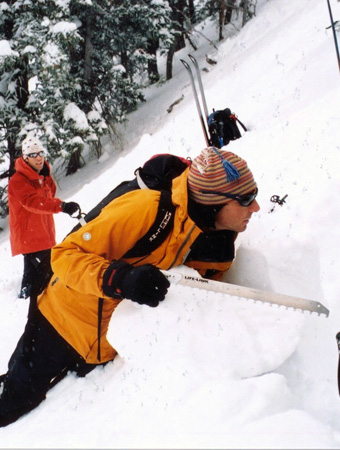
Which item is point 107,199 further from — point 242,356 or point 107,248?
point 242,356

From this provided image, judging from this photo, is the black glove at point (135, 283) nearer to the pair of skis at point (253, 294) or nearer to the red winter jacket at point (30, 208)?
the pair of skis at point (253, 294)

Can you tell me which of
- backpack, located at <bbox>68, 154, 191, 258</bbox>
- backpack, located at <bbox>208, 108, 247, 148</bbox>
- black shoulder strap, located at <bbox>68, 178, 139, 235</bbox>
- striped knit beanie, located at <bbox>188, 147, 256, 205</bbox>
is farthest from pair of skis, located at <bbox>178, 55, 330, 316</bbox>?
backpack, located at <bbox>208, 108, 247, 148</bbox>

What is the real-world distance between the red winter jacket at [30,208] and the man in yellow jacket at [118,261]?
2.54m

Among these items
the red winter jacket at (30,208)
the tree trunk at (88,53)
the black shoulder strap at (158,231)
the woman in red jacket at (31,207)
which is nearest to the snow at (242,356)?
the black shoulder strap at (158,231)

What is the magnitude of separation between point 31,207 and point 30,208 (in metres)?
0.02

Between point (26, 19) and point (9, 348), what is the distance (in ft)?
31.4

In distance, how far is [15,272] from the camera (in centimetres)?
724

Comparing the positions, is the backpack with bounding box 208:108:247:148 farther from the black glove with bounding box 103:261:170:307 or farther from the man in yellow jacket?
the black glove with bounding box 103:261:170:307

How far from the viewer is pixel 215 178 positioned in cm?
256

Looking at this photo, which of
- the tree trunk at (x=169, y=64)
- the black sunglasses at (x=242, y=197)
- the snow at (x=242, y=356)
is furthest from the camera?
the tree trunk at (x=169, y=64)

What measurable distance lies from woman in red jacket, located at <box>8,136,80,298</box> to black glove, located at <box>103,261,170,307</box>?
304 centimetres

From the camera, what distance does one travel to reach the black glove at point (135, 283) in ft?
7.73

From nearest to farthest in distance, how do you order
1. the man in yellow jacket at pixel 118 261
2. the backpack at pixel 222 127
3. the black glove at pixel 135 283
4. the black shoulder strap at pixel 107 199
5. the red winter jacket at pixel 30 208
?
the black glove at pixel 135 283
the man in yellow jacket at pixel 118 261
the black shoulder strap at pixel 107 199
the backpack at pixel 222 127
the red winter jacket at pixel 30 208

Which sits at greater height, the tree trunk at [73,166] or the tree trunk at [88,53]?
the tree trunk at [88,53]
